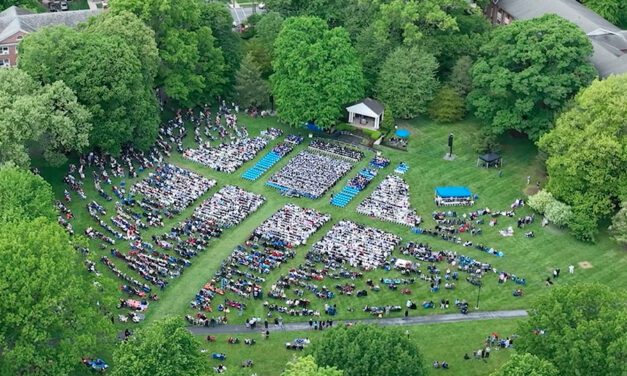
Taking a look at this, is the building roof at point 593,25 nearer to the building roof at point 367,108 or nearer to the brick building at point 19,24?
the building roof at point 367,108

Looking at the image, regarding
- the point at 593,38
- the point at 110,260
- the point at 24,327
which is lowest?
the point at 110,260

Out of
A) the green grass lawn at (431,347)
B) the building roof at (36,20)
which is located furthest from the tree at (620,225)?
the building roof at (36,20)

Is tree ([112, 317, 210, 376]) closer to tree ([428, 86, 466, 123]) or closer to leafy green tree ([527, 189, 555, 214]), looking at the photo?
→ leafy green tree ([527, 189, 555, 214])

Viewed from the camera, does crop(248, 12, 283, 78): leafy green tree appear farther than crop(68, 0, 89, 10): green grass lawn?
No

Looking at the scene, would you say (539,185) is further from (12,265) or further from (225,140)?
(12,265)

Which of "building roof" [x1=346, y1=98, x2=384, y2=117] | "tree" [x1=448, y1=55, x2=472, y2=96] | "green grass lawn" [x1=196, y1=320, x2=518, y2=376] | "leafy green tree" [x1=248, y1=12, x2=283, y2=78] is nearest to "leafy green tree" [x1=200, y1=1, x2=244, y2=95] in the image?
"leafy green tree" [x1=248, y1=12, x2=283, y2=78]

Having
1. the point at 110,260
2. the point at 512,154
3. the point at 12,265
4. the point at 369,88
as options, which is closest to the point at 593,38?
the point at 512,154
